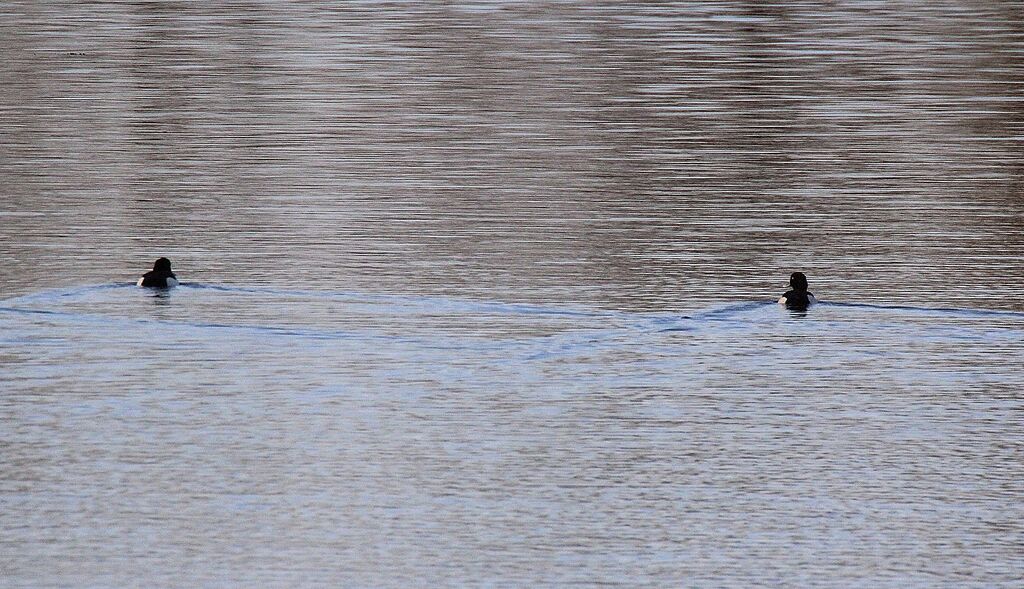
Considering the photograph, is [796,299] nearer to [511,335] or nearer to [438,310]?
[511,335]

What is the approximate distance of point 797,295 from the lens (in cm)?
1658

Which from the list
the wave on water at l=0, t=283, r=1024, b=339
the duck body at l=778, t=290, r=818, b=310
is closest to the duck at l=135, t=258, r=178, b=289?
the wave on water at l=0, t=283, r=1024, b=339

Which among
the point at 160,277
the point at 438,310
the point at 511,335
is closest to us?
the point at 511,335

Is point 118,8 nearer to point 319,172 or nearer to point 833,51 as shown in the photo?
point 833,51

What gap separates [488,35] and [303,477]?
30.7 meters

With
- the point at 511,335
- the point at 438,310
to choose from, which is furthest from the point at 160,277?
the point at 511,335

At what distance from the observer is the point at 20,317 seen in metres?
16.0

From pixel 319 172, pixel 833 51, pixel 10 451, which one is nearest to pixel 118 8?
pixel 833 51

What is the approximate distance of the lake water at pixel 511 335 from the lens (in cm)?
1078

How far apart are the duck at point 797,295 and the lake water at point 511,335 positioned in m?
0.17

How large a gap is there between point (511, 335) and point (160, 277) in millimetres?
3237

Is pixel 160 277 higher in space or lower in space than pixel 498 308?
higher

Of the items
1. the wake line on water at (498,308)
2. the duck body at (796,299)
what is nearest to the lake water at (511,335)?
the wake line on water at (498,308)

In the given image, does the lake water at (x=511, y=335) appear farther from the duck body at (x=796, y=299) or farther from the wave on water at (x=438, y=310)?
the duck body at (x=796, y=299)
